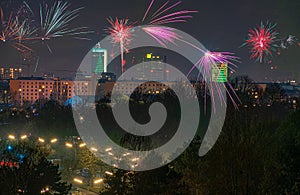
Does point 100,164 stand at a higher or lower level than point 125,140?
lower

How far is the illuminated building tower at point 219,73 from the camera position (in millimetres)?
18795

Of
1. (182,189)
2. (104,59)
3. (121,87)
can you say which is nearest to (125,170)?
(182,189)

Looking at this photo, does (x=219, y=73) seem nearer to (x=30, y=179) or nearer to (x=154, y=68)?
(x=30, y=179)

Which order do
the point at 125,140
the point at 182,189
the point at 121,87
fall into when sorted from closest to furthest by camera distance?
the point at 182,189, the point at 125,140, the point at 121,87

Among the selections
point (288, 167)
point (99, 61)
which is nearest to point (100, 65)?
point (99, 61)

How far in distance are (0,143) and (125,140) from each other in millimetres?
7228

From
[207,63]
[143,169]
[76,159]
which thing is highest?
[207,63]

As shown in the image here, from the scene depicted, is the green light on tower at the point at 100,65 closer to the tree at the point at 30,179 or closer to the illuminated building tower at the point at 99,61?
the illuminated building tower at the point at 99,61

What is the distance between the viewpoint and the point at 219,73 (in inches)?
785

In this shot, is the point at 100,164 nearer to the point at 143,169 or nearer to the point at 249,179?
the point at 143,169

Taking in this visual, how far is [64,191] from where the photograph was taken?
1143cm

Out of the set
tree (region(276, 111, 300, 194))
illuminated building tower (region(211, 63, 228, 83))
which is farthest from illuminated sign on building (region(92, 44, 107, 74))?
tree (region(276, 111, 300, 194))

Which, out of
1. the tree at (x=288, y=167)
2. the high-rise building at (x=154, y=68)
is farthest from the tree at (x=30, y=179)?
the high-rise building at (x=154, y=68)

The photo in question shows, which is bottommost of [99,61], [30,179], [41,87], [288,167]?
[30,179]
